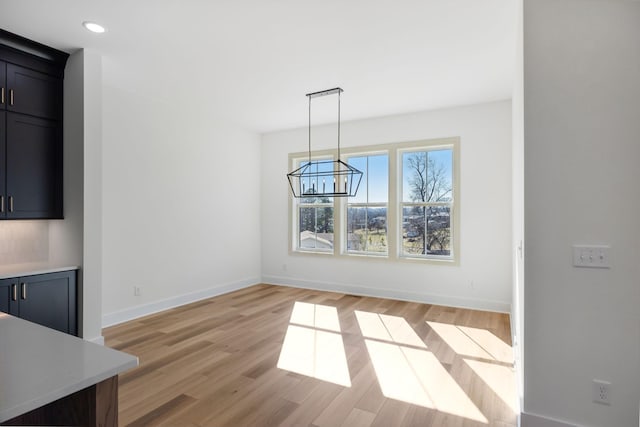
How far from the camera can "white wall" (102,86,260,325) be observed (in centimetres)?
430

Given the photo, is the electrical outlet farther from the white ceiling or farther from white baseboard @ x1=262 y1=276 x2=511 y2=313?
white baseboard @ x1=262 y1=276 x2=511 y2=313

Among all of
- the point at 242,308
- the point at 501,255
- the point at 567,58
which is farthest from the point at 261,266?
the point at 567,58

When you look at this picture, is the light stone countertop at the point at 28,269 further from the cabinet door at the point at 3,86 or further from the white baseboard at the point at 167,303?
the cabinet door at the point at 3,86

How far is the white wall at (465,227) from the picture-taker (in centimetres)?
476

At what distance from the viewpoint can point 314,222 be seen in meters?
6.40

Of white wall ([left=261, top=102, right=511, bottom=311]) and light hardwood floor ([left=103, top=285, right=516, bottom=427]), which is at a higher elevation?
white wall ([left=261, top=102, right=511, bottom=311])

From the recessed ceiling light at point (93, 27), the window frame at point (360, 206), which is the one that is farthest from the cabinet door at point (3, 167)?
the window frame at point (360, 206)

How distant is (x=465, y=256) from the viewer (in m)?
4.99

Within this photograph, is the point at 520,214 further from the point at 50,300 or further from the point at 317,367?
the point at 50,300

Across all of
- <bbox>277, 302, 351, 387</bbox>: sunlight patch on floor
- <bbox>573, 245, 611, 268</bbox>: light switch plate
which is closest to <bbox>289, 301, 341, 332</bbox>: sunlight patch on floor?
<bbox>277, 302, 351, 387</bbox>: sunlight patch on floor

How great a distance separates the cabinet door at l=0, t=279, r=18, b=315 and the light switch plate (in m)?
4.03

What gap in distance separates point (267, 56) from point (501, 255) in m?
3.81

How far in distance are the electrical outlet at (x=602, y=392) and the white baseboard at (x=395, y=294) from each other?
293 cm

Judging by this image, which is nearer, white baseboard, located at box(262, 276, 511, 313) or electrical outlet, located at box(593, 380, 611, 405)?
electrical outlet, located at box(593, 380, 611, 405)
